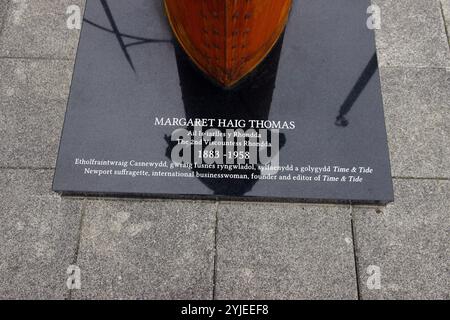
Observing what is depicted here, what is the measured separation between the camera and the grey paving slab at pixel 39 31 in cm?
506

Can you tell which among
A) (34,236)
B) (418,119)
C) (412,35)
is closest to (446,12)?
(412,35)

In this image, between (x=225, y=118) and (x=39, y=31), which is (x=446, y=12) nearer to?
(x=225, y=118)

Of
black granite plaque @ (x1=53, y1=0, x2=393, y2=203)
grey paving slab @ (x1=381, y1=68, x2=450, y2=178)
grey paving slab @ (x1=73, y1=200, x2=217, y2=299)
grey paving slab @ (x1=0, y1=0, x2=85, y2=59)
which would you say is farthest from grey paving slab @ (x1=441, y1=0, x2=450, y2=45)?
grey paving slab @ (x1=0, y1=0, x2=85, y2=59)

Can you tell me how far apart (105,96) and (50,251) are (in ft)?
5.70

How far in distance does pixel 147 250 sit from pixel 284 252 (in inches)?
54.2

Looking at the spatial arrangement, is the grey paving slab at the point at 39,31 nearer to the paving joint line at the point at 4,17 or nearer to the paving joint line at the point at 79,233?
the paving joint line at the point at 4,17

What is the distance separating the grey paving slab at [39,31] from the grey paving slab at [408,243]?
13.0 feet

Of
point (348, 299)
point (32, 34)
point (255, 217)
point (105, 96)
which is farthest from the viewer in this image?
point (32, 34)

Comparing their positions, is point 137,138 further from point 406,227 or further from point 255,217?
point 406,227

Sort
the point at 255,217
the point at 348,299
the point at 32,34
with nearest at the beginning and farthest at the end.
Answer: the point at 348,299 < the point at 255,217 < the point at 32,34

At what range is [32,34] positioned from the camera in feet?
16.9

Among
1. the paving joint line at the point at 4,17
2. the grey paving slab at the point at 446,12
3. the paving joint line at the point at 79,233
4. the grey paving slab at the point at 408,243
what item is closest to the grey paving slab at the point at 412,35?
the grey paving slab at the point at 446,12

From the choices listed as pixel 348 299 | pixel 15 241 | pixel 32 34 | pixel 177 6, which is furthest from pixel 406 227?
pixel 32 34

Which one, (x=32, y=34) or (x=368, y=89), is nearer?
(x=368, y=89)
